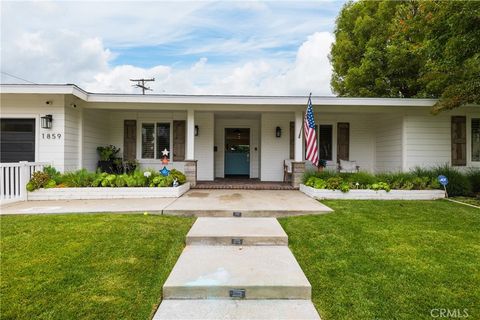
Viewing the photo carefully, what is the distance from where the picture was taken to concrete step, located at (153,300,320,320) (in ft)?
7.62

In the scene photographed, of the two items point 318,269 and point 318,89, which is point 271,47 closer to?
point 318,89

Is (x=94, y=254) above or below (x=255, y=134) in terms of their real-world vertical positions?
below

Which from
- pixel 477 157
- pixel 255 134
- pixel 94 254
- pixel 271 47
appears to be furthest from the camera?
pixel 271 47

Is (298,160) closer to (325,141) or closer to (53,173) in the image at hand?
(325,141)

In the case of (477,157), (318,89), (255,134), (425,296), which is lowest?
(425,296)

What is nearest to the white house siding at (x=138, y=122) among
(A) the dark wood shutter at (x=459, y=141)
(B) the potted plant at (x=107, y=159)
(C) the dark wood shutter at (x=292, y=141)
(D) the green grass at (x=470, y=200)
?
(B) the potted plant at (x=107, y=159)

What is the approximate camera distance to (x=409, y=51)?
10.6 meters

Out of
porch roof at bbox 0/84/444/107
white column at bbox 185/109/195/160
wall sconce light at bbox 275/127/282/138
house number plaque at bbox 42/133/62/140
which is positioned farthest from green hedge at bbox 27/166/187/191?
wall sconce light at bbox 275/127/282/138

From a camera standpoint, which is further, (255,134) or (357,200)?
(255,134)

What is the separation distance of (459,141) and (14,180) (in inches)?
476

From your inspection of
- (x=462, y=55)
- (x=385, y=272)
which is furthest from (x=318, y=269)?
(x=462, y=55)

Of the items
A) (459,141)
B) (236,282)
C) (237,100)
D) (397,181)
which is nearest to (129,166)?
(237,100)

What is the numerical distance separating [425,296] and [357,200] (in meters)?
4.27

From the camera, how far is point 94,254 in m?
3.38
